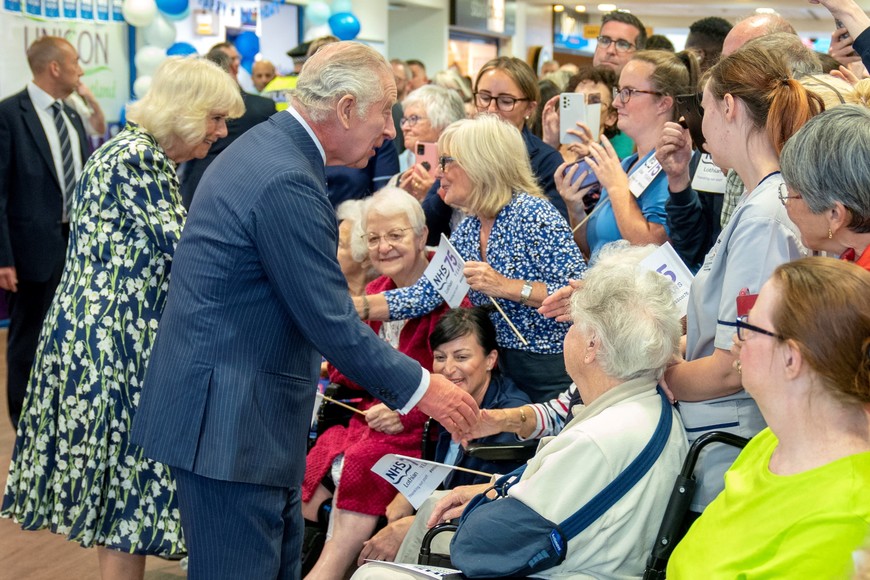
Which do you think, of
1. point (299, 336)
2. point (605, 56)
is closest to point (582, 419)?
point (299, 336)

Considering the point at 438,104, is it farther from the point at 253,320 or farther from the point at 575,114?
the point at 253,320

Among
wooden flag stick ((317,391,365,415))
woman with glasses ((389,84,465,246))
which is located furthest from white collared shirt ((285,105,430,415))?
woman with glasses ((389,84,465,246))

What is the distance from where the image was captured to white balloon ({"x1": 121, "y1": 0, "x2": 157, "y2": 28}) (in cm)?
805

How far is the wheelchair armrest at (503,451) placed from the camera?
9.36 ft

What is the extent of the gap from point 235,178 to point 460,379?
127cm

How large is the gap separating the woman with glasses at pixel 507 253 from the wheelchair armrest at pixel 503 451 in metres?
0.32

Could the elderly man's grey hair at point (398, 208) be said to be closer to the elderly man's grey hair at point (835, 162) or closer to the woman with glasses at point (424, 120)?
the woman with glasses at point (424, 120)

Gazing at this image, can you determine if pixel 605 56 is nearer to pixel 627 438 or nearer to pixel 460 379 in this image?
pixel 460 379

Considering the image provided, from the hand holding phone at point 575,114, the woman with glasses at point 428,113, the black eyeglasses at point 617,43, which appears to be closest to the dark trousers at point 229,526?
the hand holding phone at point 575,114

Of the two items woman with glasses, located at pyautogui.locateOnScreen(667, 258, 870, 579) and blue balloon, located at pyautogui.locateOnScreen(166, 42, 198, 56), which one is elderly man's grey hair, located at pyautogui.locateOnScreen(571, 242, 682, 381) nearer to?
woman with glasses, located at pyautogui.locateOnScreen(667, 258, 870, 579)

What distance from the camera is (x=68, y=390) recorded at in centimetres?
298

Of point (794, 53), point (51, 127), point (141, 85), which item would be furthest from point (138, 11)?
point (794, 53)

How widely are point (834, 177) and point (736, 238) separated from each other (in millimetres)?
266

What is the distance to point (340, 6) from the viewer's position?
35.2ft
